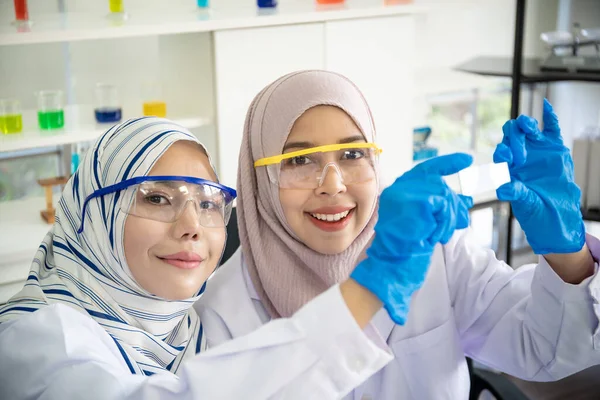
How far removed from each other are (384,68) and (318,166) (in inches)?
75.9

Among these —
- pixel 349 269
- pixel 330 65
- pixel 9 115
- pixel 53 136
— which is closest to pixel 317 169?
pixel 349 269

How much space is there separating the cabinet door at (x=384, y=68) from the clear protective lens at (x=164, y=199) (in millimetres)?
1905

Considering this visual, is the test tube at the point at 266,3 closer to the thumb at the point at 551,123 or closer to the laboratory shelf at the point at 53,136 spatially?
the laboratory shelf at the point at 53,136

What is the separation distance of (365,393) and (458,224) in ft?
1.96

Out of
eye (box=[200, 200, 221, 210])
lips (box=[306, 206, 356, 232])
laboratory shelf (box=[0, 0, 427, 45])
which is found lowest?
lips (box=[306, 206, 356, 232])

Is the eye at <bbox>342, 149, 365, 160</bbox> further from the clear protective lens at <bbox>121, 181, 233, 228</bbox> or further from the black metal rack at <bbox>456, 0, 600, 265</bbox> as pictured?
the black metal rack at <bbox>456, 0, 600, 265</bbox>

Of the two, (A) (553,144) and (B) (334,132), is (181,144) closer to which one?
(B) (334,132)

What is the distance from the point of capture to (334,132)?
5.41 feet

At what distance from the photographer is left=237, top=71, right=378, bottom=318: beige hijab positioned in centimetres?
168

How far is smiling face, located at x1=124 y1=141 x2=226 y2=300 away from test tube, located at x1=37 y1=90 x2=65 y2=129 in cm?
154

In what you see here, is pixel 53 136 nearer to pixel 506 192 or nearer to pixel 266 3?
pixel 266 3

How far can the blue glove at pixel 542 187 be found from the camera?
1436 mm

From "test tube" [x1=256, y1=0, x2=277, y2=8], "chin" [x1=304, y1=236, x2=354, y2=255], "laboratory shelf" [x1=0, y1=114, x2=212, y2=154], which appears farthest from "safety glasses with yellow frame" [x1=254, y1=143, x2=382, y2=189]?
"test tube" [x1=256, y1=0, x2=277, y2=8]

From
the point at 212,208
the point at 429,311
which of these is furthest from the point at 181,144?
the point at 429,311
